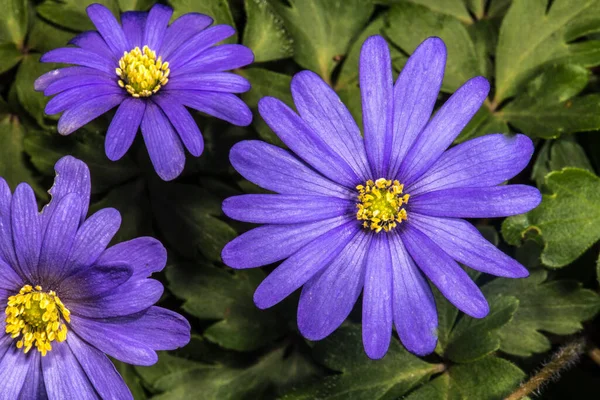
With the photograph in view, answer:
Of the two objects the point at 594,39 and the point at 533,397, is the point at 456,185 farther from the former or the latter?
the point at 594,39

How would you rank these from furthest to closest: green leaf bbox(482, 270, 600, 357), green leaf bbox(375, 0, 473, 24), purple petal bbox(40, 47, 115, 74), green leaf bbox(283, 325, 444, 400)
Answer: green leaf bbox(375, 0, 473, 24) → green leaf bbox(482, 270, 600, 357) → green leaf bbox(283, 325, 444, 400) → purple petal bbox(40, 47, 115, 74)

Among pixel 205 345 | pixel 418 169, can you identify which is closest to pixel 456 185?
pixel 418 169

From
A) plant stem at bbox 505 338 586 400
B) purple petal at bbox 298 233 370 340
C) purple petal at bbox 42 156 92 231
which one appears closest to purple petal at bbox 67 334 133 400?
purple petal at bbox 42 156 92 231

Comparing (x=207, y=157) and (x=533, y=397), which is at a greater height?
(x=207, y=157)

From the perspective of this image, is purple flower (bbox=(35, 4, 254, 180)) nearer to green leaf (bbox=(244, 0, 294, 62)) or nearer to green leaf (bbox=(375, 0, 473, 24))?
green leaf (bbox=(244, 0, 294, 62))

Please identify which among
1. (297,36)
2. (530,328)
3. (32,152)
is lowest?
(530,328)

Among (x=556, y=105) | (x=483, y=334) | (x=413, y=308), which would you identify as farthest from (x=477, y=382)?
(x=556, y=105)

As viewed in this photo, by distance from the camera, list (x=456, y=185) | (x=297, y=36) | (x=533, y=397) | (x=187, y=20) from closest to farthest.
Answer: (x=456, y=185), (x=187, y=20), (x=533, y=397), (x=297, y=36)
